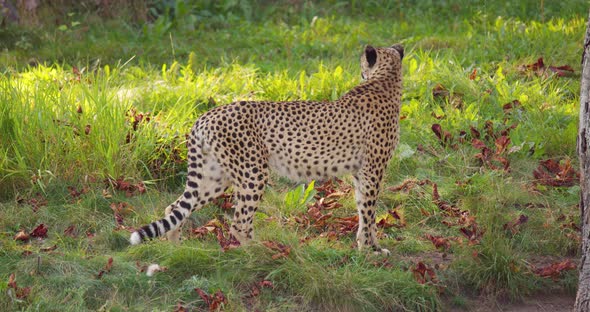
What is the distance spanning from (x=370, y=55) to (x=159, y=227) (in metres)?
1.68

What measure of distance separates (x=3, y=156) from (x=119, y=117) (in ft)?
2.51

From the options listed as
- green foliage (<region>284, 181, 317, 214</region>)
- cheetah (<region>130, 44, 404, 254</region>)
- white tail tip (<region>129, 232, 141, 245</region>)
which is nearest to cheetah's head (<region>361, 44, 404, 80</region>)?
cheetah (<region>130, 44, 404, 254</region>)

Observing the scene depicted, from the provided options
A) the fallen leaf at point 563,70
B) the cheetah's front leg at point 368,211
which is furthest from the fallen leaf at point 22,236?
the fallen leaf at point 563,70

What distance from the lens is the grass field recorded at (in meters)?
4.72

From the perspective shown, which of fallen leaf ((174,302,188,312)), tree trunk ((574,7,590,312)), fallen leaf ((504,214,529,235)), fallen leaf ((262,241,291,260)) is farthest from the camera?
fallen leaf ((504,214,529,235))

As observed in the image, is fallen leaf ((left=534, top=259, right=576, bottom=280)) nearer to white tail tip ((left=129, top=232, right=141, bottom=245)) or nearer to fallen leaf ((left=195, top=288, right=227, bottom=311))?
fallen leaf ((left=195, top=288, right=227, bottom=311))

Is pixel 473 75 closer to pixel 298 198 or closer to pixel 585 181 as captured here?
pixel 298 198

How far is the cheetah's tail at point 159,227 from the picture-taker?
185 inches

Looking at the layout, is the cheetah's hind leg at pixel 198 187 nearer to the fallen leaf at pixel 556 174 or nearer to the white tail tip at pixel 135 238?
the white tail tip at pixel 135 238

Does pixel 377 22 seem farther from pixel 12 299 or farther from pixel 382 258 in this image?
pixel 12 299

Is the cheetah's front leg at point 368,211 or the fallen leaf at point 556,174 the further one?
the fallen leaf at point 556,174

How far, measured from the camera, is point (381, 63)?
5566 mm

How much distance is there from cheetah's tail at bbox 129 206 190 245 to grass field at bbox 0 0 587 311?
136 millimetres

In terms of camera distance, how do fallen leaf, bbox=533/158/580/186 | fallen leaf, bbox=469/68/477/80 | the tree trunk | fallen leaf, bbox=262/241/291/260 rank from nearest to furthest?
1. the tree trunk
2. fallen leaf, bbox=262/241/291/260
3. fallen leaf, bbox=533/158/580/186
4. fallen leaf, bbox=469/68/477/80
